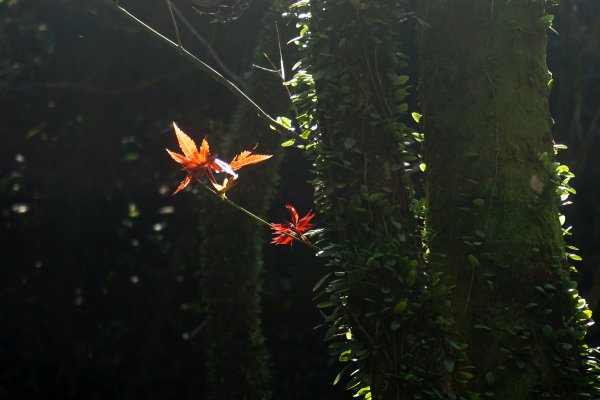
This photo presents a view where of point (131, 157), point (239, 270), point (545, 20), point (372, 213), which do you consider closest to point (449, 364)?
point (372, 213)

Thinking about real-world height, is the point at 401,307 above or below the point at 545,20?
below

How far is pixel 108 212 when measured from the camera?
20.9ft

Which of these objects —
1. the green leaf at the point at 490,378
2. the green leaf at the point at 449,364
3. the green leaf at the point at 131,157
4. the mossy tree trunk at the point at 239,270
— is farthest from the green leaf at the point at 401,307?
the green leaf at the point at 131,157

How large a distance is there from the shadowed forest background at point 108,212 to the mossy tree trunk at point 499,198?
4.01 metres

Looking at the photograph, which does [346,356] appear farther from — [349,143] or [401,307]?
[349,143]

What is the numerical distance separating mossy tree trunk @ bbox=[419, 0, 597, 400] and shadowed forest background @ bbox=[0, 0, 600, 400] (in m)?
4.01

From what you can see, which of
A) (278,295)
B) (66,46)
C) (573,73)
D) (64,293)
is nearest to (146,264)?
(64,293)

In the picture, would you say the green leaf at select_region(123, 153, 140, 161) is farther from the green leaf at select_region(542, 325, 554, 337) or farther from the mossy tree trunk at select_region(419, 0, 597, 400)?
the green leaf at select_region(542, 325, 554, 337)

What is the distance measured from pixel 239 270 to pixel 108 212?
2.77 meters

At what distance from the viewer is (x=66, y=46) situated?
6.09m

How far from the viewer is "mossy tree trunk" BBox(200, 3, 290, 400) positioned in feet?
12.6

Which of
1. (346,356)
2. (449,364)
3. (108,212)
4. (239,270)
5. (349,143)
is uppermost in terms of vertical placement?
(349,143)

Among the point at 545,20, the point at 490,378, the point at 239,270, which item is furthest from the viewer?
the point at 239,270

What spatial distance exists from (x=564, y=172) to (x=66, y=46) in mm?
4782
